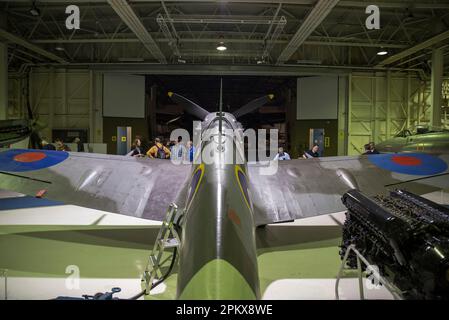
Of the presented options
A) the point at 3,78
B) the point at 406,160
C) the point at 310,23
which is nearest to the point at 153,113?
the point at 3,78

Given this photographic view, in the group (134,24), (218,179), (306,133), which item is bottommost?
(218,179)

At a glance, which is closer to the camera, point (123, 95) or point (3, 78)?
point (3, 78)

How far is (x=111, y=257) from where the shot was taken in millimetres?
4309

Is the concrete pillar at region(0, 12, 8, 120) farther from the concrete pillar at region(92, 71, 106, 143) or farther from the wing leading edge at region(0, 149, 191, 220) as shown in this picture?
the wing leading edge at region(0, 149, 191, 220)

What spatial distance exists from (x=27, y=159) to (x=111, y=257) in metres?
2.40

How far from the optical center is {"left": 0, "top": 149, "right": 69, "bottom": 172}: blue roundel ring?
16.8 ft

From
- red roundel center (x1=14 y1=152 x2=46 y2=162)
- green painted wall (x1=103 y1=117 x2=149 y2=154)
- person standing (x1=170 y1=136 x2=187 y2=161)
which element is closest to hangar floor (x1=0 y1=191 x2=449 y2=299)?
red roundel center (x1=14 y1=152 x2=46 y2=162)

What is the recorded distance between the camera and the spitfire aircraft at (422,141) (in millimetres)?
10398

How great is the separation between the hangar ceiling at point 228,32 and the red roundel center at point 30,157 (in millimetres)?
4008

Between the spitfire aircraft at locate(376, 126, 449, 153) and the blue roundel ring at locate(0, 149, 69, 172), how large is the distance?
9866mm

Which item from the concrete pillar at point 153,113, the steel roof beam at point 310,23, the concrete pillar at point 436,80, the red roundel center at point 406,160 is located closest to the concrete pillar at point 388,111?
the concrete pillar at point 436,80

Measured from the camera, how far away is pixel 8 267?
153 inches

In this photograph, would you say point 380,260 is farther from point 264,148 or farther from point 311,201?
point 264,148

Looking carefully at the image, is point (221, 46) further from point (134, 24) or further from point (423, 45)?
point (423, 45)
